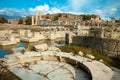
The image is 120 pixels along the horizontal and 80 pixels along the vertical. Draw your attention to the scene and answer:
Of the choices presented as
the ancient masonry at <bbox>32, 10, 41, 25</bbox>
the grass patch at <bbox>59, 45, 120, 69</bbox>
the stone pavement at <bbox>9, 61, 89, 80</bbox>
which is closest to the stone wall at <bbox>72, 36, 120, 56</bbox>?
the grass patch at <bbox>59, 45, 120, 69</bbox>

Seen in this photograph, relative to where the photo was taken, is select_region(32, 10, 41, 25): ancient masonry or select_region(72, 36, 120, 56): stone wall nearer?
select_region(72, 36, 120, 56): stone wall

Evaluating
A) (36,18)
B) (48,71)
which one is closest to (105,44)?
(48,71)

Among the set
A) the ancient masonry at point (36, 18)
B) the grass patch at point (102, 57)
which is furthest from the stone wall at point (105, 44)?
the ancient masonry at point (36, 18)

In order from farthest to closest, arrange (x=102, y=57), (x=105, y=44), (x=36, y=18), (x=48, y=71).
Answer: (x=36, y=18)
(x=105, y=44)
(x=102, y=57)
(x=48, y=71)

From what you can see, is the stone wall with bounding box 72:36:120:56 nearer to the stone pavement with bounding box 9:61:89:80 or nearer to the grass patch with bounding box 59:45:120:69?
the grass patch with bounding box 59:45:120:69

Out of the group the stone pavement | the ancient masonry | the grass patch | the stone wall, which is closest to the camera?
the stone pavement

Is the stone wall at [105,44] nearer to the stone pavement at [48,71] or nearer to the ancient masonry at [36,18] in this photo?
the stone pavement at [48,71]

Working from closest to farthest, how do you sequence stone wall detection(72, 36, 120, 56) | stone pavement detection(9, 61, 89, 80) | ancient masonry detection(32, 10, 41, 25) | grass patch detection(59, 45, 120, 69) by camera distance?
stone pavement detection(9, 61, 89, 80) → grass patch detection(59, 45, 120, 69) → stone wall detection(72, 36, 120, 56) → ancient masonry detection(32, 10, 41, 25)

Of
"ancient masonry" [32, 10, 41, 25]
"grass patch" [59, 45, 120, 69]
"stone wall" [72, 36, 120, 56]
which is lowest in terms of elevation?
"grass patch" [59, 45, 120, 69]

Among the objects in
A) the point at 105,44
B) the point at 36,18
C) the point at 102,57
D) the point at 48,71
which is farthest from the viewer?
the point at 36,18

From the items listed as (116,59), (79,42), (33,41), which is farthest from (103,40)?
(33,41)

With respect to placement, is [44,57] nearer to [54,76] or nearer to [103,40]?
[54,76]

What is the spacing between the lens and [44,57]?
6.58m

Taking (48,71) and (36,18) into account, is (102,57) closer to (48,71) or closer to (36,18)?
(48,71)
